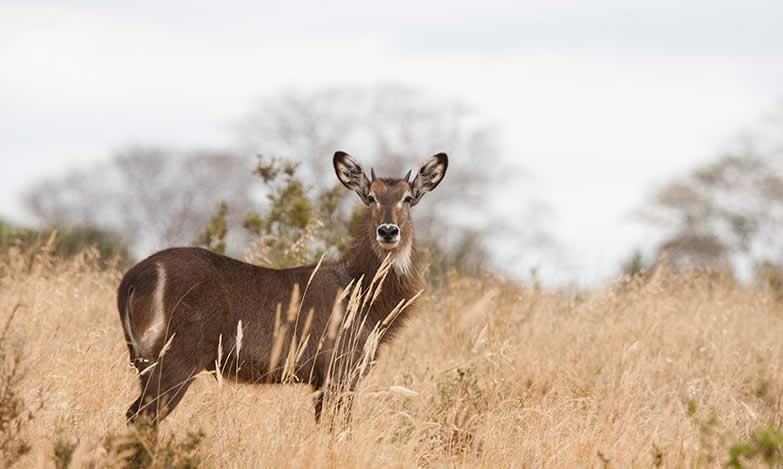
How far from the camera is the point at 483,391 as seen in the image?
244 inches

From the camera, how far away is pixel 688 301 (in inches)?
405

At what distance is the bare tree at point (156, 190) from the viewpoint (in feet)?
103

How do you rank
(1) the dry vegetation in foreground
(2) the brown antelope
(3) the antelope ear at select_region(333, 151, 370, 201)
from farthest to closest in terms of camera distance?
(3) the antelope ear at select_region(333, 151, 370, 201), (2) the brown antelope, (1) the dry vegetation in foreground

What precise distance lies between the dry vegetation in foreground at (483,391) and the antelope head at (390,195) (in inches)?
33.3

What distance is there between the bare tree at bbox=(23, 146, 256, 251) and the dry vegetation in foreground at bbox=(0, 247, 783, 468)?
827 inches

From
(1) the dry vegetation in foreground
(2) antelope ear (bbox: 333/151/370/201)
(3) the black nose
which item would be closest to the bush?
(1) the dry vegetation in foreground

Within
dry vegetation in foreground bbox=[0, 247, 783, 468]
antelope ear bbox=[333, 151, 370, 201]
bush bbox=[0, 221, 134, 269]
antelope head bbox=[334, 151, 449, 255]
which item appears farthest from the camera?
bush bbox=[0, 221, 134, 269]

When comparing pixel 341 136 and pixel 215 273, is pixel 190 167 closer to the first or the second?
pixel 341 136

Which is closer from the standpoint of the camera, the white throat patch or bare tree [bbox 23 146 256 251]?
the white throat patch

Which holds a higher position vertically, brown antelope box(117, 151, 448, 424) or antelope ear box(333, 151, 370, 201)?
antelope ear box(333, 151, 370, 201)

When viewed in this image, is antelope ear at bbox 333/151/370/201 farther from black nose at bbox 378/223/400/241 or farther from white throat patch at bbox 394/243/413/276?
black nose at bbox 378/223/400/241

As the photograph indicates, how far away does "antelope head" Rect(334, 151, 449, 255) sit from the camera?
6113mm

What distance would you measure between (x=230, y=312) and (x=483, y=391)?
203 centimetres

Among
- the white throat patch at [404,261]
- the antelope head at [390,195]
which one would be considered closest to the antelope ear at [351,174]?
the antelope head at [390,195]
